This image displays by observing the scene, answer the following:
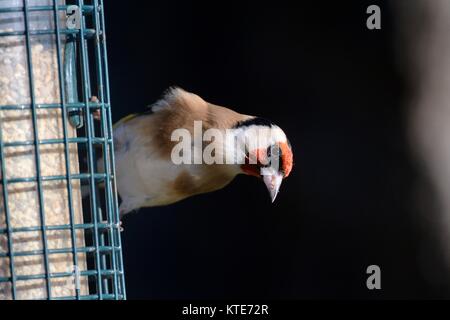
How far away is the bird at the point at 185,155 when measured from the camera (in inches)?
182

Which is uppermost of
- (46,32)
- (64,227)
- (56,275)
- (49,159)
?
(46,32)

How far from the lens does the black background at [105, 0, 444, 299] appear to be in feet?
22.0

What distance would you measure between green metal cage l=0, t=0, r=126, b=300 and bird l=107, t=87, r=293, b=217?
0.96 meters

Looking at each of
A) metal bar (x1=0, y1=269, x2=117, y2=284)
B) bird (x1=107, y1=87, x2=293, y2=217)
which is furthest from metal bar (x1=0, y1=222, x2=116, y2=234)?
bird (x1=107, y1=87, x2=293, y2=217)

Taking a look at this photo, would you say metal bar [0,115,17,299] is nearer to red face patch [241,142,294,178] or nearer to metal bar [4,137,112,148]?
metal bar [4,137,112,148]

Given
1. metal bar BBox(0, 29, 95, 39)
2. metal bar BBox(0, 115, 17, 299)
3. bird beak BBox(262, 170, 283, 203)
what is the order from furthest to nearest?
bird beak BBox(262, 170, 283, 203), metal bar BBox(0, 29, 95, 39), metal bar BBox(0, 115, 17, 299)

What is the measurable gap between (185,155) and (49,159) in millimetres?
1196

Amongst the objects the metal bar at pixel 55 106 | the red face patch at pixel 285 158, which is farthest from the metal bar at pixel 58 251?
the red face patch at pixel 285 158

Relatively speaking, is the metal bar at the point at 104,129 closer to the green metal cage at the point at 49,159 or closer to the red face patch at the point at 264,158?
the green metal cage at the point at 49,159

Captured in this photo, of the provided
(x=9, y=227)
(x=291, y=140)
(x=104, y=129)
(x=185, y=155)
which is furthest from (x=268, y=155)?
(x=291, y=140)

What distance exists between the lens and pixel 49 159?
3590 mm

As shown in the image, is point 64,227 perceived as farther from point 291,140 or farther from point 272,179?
point 291,140

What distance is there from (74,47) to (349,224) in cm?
354

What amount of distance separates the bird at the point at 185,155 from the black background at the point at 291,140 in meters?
1.93
